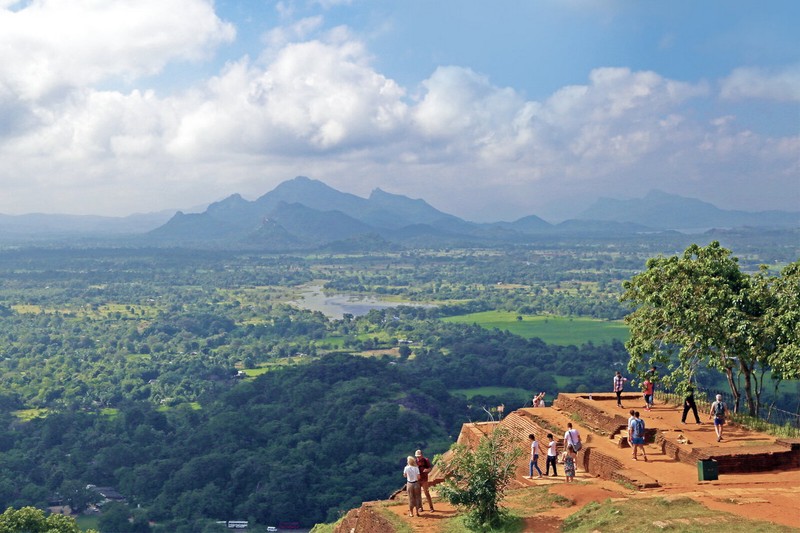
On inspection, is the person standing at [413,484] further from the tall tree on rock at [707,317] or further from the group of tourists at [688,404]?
the tall tree on rock at [707,317]

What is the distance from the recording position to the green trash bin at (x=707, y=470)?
18328mm

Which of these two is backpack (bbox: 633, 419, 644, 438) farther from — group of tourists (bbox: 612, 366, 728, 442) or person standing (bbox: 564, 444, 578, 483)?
person standing (bbox: 564, 444, 578, 483)

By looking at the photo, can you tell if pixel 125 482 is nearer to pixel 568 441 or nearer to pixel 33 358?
pixel 568 441

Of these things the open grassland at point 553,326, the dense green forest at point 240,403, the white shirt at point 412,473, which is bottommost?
the dense green forest at point 240,403

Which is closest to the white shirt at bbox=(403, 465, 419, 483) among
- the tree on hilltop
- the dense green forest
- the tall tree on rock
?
the tree on hilltop

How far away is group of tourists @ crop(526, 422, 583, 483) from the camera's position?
64.4 ft

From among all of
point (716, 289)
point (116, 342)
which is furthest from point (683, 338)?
point (116, 342)

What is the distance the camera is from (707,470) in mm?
18359

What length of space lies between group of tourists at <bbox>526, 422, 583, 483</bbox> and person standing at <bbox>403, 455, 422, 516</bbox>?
165 inches

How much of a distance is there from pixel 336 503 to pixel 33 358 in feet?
254

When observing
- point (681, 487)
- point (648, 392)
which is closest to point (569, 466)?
point (681, 487)

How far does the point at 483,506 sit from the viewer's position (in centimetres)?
1617

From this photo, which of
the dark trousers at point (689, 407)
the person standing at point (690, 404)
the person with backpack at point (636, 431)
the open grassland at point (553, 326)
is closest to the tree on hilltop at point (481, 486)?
the person with backpack at point (636, 431)

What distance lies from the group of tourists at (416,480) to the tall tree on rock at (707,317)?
966cm
